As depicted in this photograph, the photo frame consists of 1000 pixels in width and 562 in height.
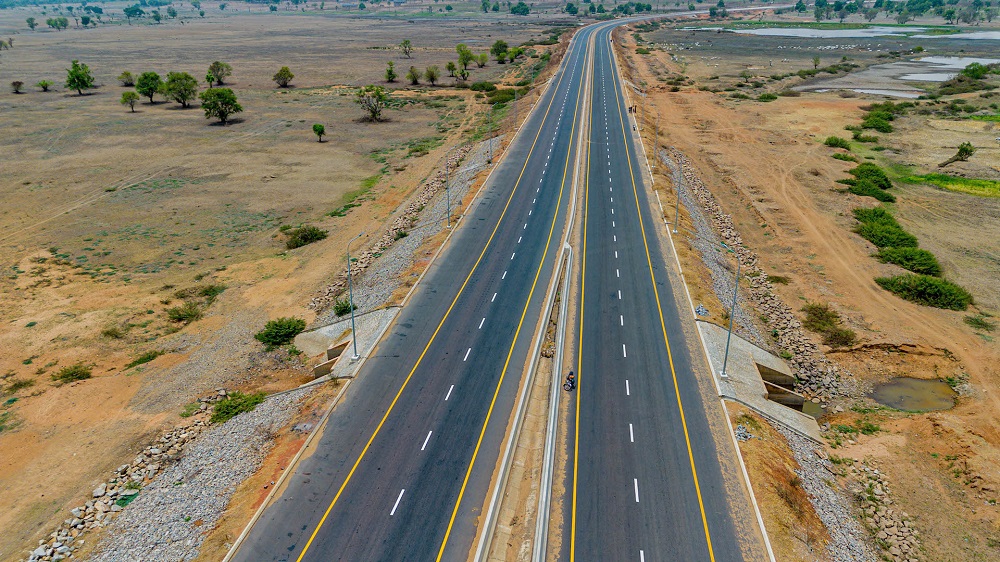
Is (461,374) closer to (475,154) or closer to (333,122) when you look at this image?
(475,154)

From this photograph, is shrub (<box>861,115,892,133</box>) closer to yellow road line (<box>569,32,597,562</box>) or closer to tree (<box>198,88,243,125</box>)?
yellow road line (<box>569,32,597,562</box>)

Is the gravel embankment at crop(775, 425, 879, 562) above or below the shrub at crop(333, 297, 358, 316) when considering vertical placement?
below

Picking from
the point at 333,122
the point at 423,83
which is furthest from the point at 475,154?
the point at 423,83

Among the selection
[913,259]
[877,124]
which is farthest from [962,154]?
[913,259]

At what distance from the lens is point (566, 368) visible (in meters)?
42.1

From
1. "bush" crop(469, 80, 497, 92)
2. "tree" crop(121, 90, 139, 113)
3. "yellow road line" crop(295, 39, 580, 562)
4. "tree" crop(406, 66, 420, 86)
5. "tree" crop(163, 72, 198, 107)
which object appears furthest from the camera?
"tree" crop(406, 66, 420, 86)

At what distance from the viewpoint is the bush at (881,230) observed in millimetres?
67625

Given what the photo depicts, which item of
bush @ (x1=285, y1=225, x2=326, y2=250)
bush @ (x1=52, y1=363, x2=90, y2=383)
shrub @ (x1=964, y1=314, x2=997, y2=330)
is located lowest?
shrub @ (x1=964, y1=314, x2=997, y2=330)

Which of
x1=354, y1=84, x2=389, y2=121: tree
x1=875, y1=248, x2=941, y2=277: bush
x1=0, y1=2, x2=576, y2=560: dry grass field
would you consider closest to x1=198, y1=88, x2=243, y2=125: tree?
x1=0, y1=2, x2=576, y2=560: dry grass field

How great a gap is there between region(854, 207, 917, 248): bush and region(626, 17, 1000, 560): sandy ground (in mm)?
1808

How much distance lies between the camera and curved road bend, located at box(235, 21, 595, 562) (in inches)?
1124

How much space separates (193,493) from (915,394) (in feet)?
181

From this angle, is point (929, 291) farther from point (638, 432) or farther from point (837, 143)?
point (837, 143)

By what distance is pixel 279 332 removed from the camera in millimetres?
49531
